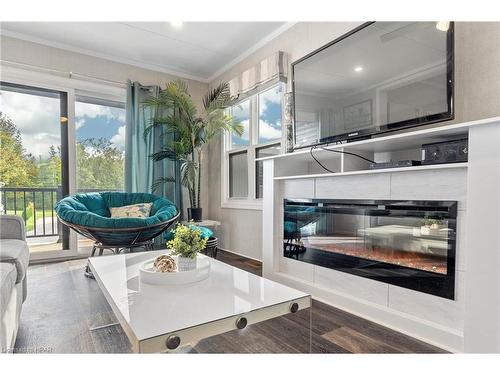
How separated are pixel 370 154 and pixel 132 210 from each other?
238cm

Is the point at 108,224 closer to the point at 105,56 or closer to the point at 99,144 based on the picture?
the point at 99,144

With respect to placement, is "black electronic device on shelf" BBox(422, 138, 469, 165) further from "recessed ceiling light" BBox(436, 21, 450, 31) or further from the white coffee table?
the white coffee table

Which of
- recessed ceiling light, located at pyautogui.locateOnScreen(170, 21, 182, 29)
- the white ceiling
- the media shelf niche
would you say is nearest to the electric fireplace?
the media shelf niche

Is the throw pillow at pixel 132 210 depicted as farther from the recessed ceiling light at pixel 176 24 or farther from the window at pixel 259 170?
the recessed ceiling light at pixel 176 24

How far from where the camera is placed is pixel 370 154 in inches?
82.6

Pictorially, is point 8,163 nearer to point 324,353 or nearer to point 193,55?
point 193,55

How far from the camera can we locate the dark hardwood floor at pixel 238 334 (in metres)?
1.46

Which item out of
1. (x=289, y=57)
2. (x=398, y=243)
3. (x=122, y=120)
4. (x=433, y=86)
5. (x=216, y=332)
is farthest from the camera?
(x=122, y=120)

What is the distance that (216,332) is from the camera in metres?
0.98

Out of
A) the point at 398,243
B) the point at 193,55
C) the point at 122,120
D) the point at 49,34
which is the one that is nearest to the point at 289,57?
the point at 193,55

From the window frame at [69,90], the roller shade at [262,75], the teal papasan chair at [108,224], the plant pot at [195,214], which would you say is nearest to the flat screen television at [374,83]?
the roller shade at [262,75]

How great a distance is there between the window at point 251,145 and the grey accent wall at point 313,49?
17 cm

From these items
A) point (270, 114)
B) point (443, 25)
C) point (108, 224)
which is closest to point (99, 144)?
point (108, 224)

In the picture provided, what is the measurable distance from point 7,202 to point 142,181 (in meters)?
1.40
